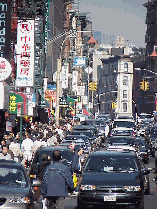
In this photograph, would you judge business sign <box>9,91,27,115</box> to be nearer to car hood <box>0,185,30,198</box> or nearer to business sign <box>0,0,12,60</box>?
business sign <box>0,0,12,60</box>

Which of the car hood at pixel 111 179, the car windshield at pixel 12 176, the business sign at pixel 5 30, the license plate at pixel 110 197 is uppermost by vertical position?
the business sign at pixel 5 30

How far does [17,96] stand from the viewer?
145 ft

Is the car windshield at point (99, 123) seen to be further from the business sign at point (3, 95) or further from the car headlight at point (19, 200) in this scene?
the car headlight at point (19, 200)

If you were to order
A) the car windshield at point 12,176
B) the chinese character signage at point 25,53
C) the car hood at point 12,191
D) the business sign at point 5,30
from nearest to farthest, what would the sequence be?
the car hood at point 12,191, the car windshield at point 12,176, the business sign at point 5,30, the chinese character signage at point 25,53

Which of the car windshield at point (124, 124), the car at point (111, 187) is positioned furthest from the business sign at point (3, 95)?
the car windshield at point (124, 124)

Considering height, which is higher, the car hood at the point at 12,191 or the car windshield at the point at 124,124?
the car hood at the point at 12,191

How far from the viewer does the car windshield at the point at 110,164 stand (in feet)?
61.8

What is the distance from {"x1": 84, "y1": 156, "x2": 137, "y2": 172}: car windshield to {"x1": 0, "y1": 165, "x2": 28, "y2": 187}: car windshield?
12.1 ft

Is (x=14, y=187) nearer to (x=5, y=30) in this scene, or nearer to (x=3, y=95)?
(x=3, y=95)

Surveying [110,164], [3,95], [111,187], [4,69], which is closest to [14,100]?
[3,95]

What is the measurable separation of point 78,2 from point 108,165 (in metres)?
119

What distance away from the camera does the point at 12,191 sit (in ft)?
47.0

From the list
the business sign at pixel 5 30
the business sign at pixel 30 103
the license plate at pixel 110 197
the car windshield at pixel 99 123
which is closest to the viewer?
the license plate at pixel 110 197

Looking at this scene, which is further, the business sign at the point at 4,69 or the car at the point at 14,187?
the business sign at the point at 4,69
